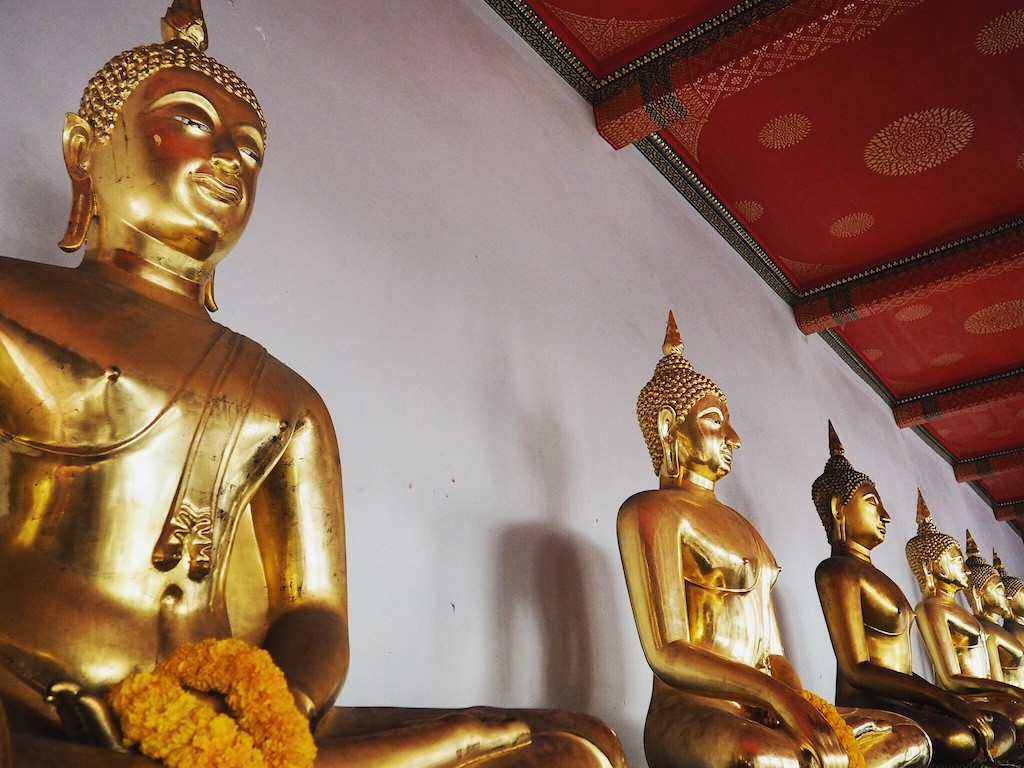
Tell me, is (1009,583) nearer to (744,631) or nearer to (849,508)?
(849,508)

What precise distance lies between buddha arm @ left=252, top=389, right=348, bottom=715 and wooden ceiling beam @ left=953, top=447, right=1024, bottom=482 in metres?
6.24

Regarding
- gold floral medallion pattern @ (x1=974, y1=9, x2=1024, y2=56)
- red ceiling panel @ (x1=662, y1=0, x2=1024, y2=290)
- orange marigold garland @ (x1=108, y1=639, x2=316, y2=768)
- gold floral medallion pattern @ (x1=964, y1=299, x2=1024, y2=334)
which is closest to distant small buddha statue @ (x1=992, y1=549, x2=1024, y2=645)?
gold floral medallion pattern @ (x1=964, y1=299, x2=1024, y2=334)

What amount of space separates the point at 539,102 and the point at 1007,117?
1633mm

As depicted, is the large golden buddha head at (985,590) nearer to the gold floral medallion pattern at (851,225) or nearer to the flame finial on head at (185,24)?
the gold floral medallion pattern at (851,225)

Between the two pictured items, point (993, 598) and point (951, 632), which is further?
point (993, 598)

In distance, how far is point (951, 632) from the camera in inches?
121

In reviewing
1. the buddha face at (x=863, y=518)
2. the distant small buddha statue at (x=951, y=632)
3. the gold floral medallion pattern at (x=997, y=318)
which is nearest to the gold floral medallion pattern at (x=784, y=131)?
the buddha face at (x=863, y=518)

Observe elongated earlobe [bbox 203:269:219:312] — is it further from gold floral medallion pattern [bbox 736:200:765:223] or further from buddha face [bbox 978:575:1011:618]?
buddha face [bbox 978:575:1011:618]

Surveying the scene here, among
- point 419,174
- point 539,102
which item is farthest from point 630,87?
point 419,174

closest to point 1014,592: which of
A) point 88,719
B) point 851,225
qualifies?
point 851,225

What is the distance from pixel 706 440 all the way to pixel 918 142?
1792 millimetres

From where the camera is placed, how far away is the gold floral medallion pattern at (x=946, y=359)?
478 centimetres

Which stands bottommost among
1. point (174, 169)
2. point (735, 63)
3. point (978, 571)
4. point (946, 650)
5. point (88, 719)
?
point (88, 719)

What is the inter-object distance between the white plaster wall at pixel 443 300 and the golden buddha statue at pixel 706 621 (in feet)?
0.88
